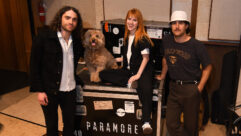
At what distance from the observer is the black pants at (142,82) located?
2131 millimetres

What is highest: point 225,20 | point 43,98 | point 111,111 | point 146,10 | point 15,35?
point 146,10

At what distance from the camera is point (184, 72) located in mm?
2129

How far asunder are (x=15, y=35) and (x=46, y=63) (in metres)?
2.78

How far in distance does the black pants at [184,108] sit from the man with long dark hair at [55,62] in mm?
940

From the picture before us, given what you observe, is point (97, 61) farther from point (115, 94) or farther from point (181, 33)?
point (181, 33)

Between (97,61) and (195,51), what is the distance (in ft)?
3.06

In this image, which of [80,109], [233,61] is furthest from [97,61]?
[233,61]

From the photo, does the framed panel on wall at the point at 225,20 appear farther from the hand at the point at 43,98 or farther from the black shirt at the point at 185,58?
the hand at the point at 43,98

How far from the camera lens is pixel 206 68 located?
2072 mm

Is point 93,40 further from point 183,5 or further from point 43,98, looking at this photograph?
point 183,5

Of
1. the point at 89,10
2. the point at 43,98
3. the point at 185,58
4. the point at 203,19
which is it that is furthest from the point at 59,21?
the point at 203,19

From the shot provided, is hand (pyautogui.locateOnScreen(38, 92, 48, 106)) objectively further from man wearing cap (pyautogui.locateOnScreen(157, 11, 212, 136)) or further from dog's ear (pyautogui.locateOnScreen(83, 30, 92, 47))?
man wearing cap (pyautogui.locateOnScreen(157, 11, 212, 136))

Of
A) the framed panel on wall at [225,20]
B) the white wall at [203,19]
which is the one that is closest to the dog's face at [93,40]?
the white wall at [203,19]

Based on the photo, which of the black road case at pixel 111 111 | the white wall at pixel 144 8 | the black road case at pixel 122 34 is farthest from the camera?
the white wall at pixel 144 8
